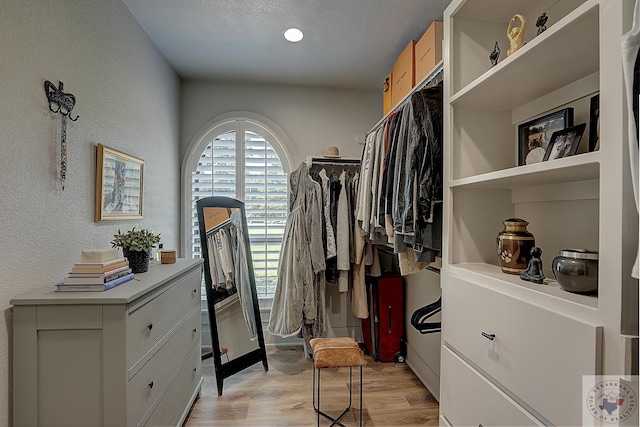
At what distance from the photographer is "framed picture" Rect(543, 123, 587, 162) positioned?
104cm

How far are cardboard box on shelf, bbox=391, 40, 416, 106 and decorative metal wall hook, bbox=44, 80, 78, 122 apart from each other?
1.97m

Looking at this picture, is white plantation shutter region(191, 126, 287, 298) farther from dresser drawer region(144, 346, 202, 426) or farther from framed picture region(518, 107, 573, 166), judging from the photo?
framed picture region(518, 107, 573, 166)

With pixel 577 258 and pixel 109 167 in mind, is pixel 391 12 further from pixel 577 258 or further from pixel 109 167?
pixel 109 167

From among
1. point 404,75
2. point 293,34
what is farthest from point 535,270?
point 293,34

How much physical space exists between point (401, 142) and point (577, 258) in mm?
975

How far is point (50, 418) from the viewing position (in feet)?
3.88

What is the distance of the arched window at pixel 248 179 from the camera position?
3.13 meters

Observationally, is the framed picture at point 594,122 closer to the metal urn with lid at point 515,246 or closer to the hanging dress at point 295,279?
the metal urn with lid at point 515,246

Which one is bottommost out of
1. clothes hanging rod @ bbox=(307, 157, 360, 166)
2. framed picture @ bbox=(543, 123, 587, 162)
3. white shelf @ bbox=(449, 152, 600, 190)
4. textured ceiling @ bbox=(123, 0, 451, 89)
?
white shelf @ bbox=(449, 152, 600, 190)

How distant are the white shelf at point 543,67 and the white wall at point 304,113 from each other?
1.88 meters

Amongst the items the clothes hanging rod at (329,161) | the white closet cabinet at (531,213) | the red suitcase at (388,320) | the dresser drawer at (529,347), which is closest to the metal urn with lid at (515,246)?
the white closet cabinet at (531,213)

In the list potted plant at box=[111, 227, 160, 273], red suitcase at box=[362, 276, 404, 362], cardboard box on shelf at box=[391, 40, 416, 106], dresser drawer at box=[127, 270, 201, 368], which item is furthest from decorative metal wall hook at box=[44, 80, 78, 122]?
red suitcase at box=[362, 276, 404, 362]

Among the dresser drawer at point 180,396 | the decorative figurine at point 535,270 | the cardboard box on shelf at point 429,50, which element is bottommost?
the dresser drawer at point 180,396

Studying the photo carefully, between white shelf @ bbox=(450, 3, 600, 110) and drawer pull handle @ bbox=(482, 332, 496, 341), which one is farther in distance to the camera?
drawer pull handle @ bbox=(482, 332, 496, 341)
